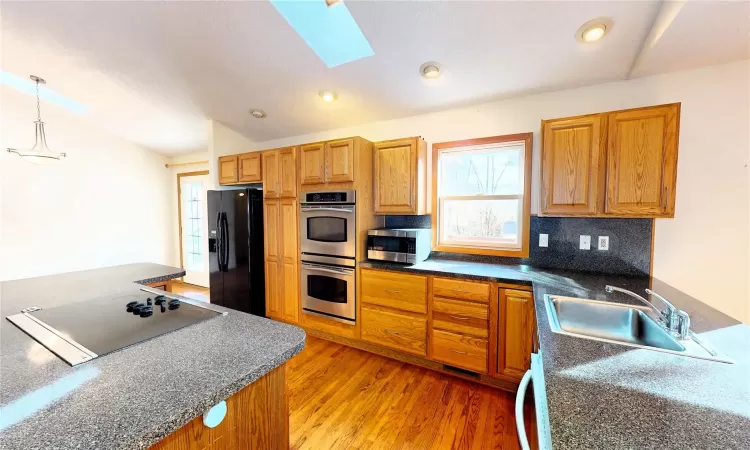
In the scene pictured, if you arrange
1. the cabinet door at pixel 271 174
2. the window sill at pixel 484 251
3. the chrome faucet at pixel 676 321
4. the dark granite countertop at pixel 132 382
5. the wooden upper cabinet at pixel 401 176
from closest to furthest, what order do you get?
the dark granite countertop at pixel 132 382 → the chrome faucet at pixel 676 321 → the window sill at pixel 484 251 → the wooden upper cabinet at pixel 401 176 → the cabinet door at pixel 271 174

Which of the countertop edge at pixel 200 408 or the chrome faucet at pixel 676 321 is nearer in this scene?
the countertop edge at pixel 200 408

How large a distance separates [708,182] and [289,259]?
347cm

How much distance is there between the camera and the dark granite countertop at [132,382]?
20.9 inches

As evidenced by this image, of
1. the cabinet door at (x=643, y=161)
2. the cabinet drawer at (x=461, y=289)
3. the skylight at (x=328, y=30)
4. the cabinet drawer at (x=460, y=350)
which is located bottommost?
the cabinet drawer at (x=460, y=350)

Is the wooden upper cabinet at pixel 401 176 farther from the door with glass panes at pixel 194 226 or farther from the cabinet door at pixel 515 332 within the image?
the door with glass panes at pixel 194 226

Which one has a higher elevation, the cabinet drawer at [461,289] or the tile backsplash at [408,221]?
the tile backsplash at [408,221]

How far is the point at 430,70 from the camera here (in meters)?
2.10

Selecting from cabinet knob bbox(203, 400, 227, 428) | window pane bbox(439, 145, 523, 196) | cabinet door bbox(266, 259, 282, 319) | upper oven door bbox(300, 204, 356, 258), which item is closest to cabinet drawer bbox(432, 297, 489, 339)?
upper oven door bbox(300, 204, 356, 258)

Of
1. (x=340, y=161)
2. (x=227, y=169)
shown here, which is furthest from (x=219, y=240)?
(x=340, y=161)

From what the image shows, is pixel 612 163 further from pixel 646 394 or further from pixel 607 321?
pixel 646 394

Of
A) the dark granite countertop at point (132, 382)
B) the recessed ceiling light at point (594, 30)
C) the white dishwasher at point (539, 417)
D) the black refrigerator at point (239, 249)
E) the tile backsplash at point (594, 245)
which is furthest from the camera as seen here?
the black refrigerator at point (239, 249)

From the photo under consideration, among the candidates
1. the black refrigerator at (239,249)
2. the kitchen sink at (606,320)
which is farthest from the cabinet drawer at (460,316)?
the black refrigerator at (239,249)

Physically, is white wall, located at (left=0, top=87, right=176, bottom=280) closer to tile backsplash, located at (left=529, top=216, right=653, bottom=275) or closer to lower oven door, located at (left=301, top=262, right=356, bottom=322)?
lower oven door, located at (left=301, top=262, right=356, bottom=322)

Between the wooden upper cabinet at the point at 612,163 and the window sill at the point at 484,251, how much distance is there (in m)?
0.51
